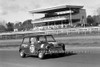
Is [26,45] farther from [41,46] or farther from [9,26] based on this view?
[9,26]

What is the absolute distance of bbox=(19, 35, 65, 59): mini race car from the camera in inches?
646

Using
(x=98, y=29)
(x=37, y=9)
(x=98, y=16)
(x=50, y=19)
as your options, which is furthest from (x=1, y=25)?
(x=98, y=29)

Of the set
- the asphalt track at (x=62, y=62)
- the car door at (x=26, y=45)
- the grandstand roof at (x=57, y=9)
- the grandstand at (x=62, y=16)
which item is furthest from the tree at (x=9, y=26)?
the asphalt track at (x=62, y=62)

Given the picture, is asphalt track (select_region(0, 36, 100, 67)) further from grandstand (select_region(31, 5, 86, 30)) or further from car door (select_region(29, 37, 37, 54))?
grandstand (select_region(31, 5, 86, 30))

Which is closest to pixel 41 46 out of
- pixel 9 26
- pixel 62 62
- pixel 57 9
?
pixel 62 62

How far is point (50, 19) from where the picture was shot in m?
99.9

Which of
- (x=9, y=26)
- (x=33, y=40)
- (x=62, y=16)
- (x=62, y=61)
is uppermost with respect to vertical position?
(x=62, y=16)

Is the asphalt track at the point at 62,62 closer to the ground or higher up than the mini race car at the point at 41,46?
closer to the ground

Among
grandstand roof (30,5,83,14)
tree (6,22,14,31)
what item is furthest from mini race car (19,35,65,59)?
tree (6,22,14,31)

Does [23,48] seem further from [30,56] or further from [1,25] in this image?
[1,25]

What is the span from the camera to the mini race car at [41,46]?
646 inches

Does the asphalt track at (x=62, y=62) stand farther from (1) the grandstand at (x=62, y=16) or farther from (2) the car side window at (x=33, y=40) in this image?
(1) the grandstand at (x=62, y=16)

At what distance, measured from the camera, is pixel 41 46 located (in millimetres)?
A: 16656

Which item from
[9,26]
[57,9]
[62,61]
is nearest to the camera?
[62,61]
